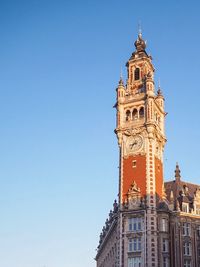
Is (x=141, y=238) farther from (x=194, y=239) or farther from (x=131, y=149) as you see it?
(x=131, y=149)

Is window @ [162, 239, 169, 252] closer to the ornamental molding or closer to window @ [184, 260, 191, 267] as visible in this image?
window @ [184, 260, 191, 267]

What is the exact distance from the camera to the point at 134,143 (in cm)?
9062

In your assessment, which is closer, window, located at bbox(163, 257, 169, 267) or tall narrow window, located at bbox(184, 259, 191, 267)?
window, located at bbox(163, 257, 169, 267)

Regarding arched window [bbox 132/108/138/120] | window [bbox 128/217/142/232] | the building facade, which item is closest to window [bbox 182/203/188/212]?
the building facade

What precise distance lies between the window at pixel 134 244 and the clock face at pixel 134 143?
1655 centimetres

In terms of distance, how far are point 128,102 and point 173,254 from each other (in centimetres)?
2975

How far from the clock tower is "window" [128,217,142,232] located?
1290 millimetres

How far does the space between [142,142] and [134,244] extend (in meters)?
18.6

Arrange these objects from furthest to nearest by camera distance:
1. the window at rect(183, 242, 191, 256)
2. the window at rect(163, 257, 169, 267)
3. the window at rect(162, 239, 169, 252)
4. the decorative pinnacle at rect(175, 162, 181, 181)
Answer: the decorative pinnacle at rect(175, 162, 181, 181), the window at rect(183, 242, 191, 256), the window at rect(162, 239, 169, 252), the window at rect(163, 257, 169, 267)

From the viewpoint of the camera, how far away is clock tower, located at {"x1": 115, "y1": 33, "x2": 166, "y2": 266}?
83625 mm

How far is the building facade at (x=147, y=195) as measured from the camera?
8181 cm

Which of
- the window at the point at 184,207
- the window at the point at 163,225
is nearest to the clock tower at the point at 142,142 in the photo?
the window at the point at 163,225

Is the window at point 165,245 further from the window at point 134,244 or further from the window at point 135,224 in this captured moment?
the window at point 135,224

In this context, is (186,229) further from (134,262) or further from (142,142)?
(142,142)
